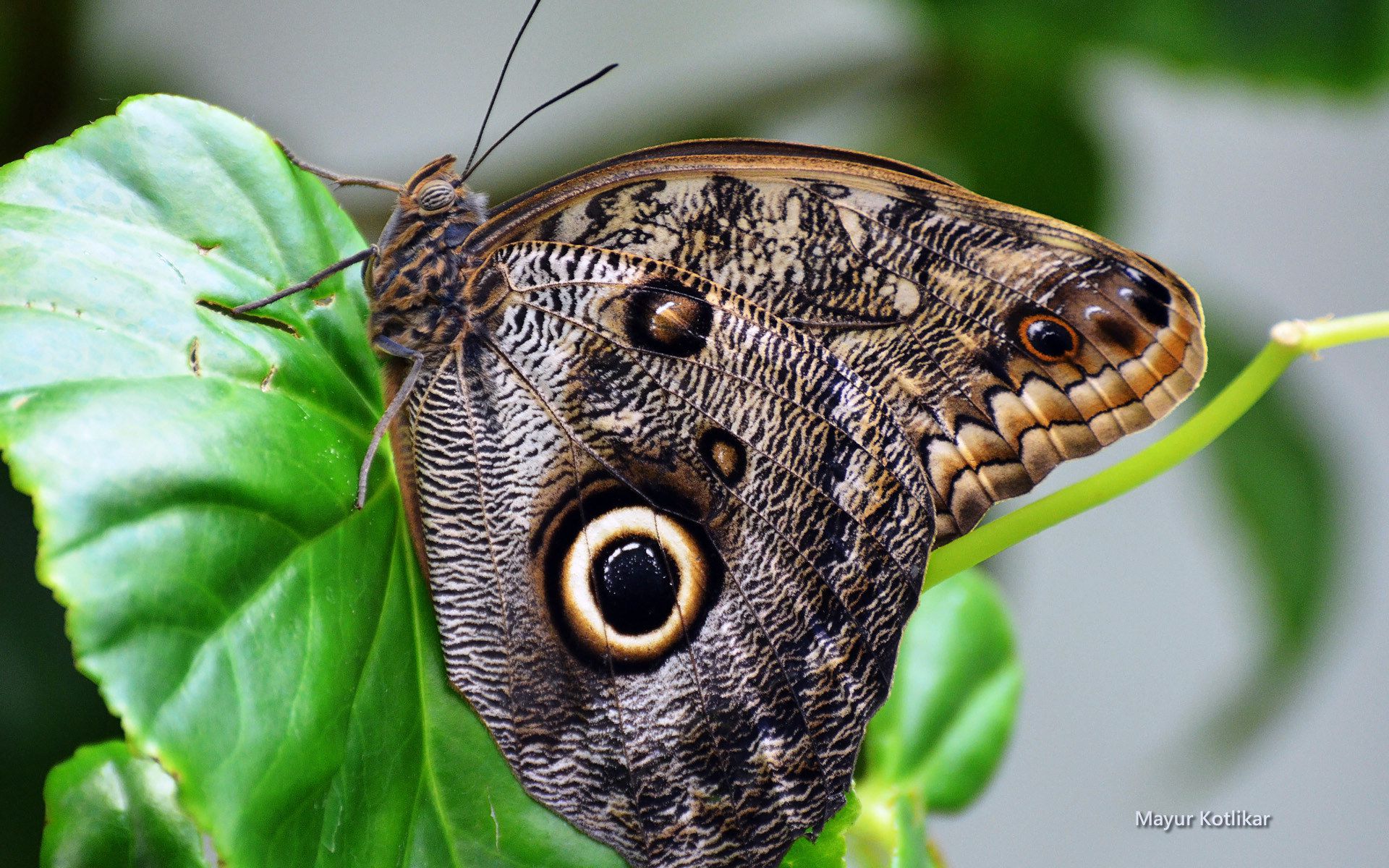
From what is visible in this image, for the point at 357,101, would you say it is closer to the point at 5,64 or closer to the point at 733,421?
the point at 5,64

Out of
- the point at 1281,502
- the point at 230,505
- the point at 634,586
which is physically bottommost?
the point at 1281,502

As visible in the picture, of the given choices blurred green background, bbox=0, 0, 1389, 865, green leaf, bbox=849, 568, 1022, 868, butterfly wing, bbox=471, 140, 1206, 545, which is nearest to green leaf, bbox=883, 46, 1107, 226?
blurred green background, bbox=0, 0, 1389, 865

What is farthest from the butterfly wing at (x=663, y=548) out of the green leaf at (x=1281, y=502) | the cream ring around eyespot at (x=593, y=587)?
the green leaf at (x=1281, y=502)

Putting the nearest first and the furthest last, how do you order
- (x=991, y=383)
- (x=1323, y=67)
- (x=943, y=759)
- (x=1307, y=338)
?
(x=1307, y=338), (x=991, y=383), (x=943, y=759), (x=1323, y=67)

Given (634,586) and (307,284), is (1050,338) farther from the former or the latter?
(307,284)

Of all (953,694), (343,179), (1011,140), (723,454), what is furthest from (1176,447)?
(1011,140)

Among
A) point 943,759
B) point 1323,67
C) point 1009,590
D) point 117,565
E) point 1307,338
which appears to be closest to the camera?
point 117,565

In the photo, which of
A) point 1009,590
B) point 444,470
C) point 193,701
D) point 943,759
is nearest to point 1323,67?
point 1009,590

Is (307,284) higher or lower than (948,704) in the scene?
higher
